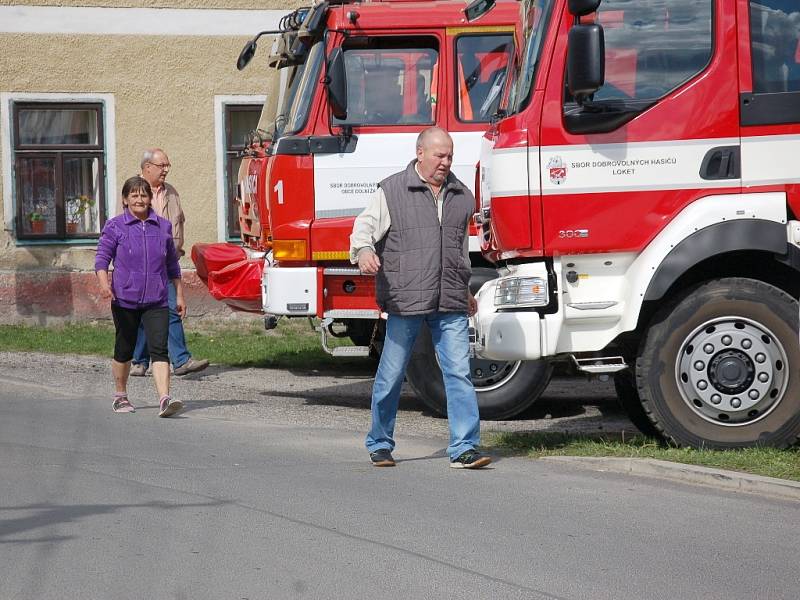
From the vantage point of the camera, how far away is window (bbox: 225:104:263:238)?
17375 millimetres

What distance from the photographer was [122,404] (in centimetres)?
1005

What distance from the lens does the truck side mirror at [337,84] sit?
10.3 metres

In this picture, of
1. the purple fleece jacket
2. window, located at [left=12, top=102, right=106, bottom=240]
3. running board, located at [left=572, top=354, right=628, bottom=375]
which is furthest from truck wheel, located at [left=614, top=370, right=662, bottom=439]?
window, located at [left=12, top=102, right=106, bottom=240]

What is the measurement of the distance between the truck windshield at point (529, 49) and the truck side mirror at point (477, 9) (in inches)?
63.2

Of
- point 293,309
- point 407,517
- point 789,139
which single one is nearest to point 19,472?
point 407,517

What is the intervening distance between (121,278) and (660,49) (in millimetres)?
4159

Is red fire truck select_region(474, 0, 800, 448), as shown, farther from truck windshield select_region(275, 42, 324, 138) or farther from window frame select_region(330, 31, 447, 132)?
truck windshield select_region(275, 42, 324, 138)

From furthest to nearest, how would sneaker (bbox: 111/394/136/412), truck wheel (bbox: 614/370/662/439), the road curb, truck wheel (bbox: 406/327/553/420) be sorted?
sneaker (bbox: 111/394/136/412)
truck wheel (bbox: 406/327/553/420)
truck wheel (bbox: 614/370/662/439)
the road curb

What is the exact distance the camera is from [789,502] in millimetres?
6762

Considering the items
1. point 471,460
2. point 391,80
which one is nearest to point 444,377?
point 471,460

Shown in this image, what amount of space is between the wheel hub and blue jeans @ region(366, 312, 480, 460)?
3.96 feet

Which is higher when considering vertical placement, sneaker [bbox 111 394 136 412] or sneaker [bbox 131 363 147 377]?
sneaker [bbox 131 363 147 377]

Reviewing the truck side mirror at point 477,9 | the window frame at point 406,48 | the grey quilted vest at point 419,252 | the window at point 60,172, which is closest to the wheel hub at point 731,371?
the grey quilted vest at point 419,252

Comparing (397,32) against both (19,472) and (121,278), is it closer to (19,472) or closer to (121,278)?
(121,278)
